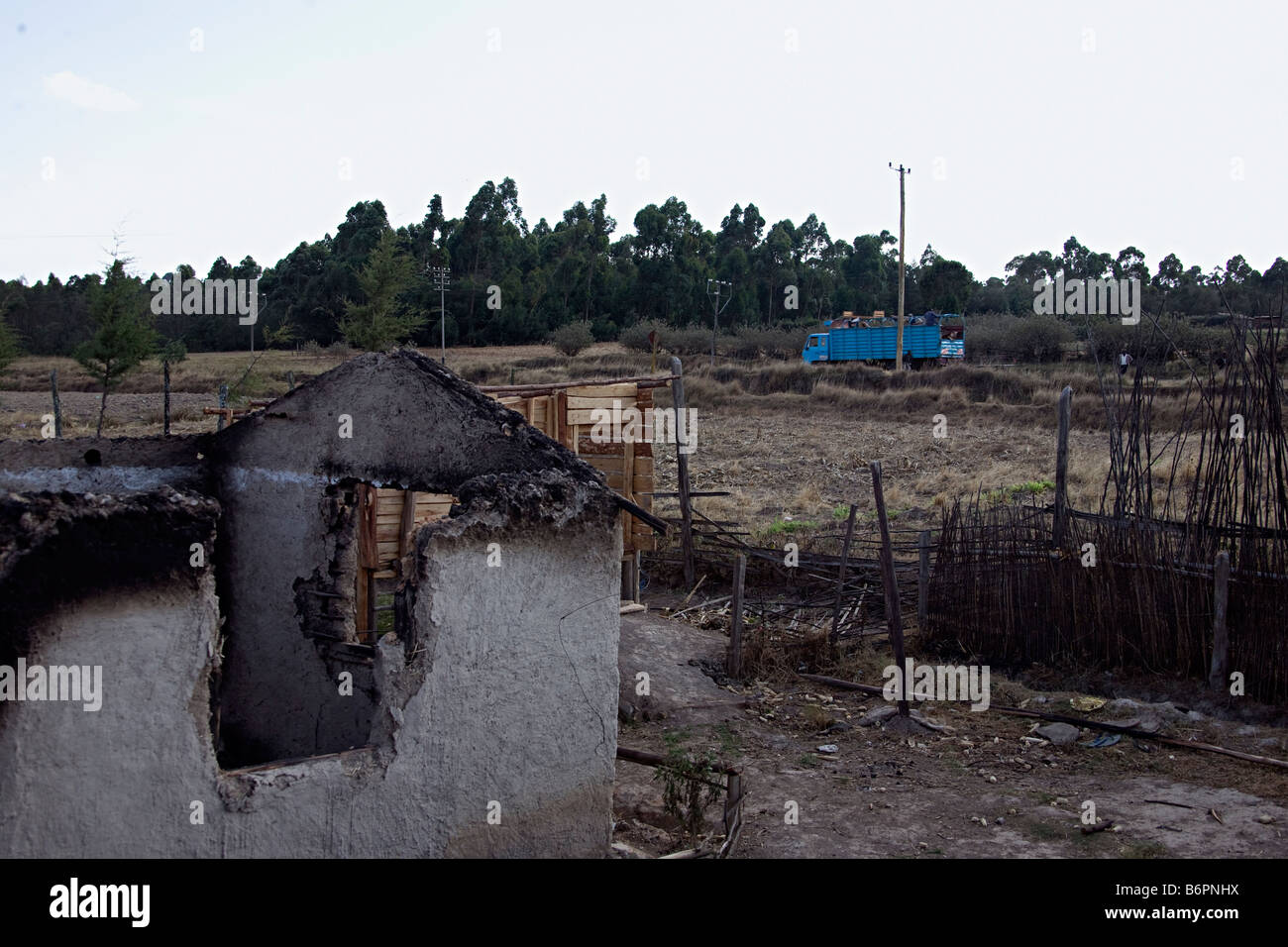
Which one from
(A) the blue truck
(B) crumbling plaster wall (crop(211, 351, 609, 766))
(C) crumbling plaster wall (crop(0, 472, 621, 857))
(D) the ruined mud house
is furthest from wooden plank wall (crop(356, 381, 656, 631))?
(A) the blue truck

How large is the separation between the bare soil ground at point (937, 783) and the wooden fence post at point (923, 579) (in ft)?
2.65

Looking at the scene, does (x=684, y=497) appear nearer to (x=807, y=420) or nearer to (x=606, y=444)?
(x=606, y=444)

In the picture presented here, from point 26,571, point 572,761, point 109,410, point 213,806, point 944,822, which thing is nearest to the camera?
point 26,571

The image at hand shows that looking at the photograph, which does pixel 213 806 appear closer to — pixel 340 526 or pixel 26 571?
pixel 26 571

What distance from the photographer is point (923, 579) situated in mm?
10258

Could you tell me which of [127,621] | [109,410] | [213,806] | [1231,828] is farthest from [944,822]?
[109,410]

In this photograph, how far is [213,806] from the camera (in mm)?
4395

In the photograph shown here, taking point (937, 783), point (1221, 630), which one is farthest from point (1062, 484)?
point (937, 783)

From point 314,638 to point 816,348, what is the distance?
3644cm

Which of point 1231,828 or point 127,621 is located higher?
point 127,621

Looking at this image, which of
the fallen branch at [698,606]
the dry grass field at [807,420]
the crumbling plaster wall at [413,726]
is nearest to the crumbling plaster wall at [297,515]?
the crumbling plaster wall at [413,726]

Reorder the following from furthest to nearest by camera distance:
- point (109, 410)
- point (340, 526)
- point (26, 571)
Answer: point (109, 410)
point (340, 526)
point (26, 571)

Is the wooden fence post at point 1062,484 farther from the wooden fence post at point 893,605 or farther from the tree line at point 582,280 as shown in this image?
the tree line at point 582,280
